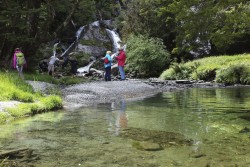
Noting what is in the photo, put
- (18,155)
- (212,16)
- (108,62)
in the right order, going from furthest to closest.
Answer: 1. (108,62)
2. (212,16)
3. (18,155)

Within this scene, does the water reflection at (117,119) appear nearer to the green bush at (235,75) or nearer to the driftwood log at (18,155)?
the driftwood log at (18,155)

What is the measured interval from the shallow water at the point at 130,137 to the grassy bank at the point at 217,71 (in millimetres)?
13928

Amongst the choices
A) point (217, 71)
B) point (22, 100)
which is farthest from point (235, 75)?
point (22, 100)

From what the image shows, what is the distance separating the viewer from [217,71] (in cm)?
Answer: 2847

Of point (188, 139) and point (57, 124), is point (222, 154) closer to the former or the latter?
point (188, 139)

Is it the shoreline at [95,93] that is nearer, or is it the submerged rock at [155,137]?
the submerged rock at [155,137]

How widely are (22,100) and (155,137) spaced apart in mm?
6246

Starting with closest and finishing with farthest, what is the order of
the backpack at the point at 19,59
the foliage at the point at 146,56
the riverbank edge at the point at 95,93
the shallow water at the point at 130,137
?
1. the shallow water at the point at 130,137
2. the riverbank edge at the point at 95,93
3. the backpack at the point at 19,59
4. the foliage at the point at 146,56

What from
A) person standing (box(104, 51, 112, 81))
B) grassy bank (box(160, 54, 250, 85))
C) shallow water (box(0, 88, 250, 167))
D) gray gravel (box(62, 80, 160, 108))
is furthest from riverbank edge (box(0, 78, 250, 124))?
grassy bank (box(160, 54, 250, 85))

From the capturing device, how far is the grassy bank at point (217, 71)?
26.5 meters

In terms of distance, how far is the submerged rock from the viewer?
7.53 meters

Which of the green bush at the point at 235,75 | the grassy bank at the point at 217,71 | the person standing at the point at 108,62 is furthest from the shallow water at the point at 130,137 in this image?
the grassy bank at the point at 217,71

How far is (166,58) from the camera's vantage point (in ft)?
119

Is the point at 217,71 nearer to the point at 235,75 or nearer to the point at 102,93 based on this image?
the point at 235,75
